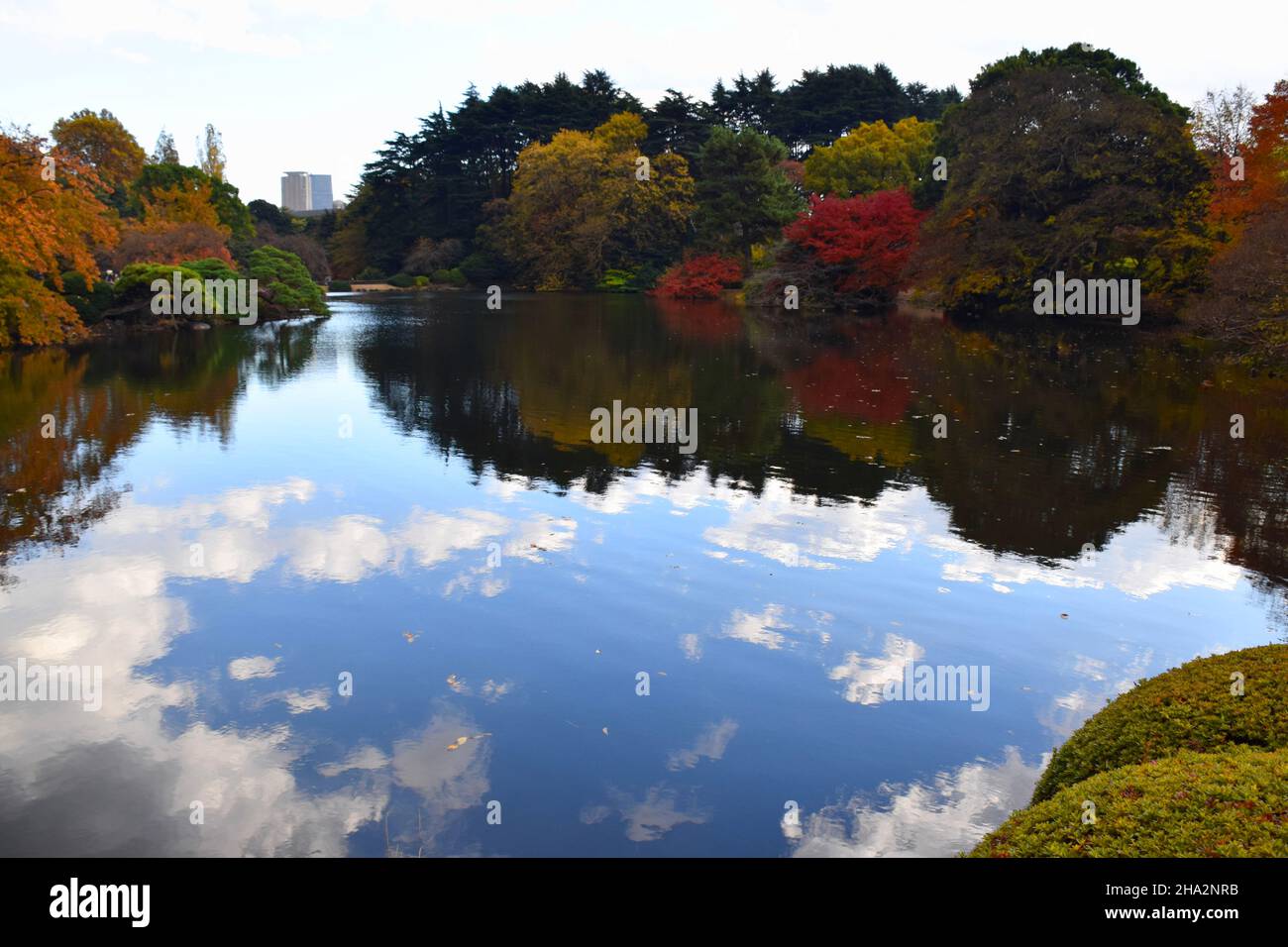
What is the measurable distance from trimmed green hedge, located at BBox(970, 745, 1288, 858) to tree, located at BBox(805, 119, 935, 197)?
4843 centimetres

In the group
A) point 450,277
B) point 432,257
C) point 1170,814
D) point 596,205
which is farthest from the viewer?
point 432,257

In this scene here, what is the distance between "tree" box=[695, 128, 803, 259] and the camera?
4966 centimetres

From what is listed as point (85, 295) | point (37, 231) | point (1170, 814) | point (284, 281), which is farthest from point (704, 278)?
point (1170, 814)

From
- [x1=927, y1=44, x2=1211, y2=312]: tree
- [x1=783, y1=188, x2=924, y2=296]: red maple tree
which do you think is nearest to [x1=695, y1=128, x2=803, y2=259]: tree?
[x1=783, y1=188, x2=924, y2=296]: red maple tree

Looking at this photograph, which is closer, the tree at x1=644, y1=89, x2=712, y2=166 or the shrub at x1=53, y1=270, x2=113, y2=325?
the shrub at x1=53, y1=270, x2=113, y2=325

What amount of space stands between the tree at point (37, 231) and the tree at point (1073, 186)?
25912 millimetres

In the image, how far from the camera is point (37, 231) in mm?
20016

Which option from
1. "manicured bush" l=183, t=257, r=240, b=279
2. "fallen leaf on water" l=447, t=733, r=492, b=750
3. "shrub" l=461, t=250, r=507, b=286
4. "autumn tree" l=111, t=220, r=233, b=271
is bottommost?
"fallen leaf on water" l=447, t=733, r=492, b=750

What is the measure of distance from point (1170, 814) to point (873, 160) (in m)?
52.1

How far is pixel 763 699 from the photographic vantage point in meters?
5.77

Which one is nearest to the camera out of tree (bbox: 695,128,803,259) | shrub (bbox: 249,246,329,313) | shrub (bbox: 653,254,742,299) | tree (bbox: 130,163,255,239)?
shrub (bbox: 249,246,329,313)

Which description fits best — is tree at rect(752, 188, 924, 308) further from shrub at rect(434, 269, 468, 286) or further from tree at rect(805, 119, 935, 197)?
shrub at rect(434, 269, 468, 286)

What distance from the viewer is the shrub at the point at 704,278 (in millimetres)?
51062

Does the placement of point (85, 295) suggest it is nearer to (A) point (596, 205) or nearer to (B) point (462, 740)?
(B) point (462, 740)
